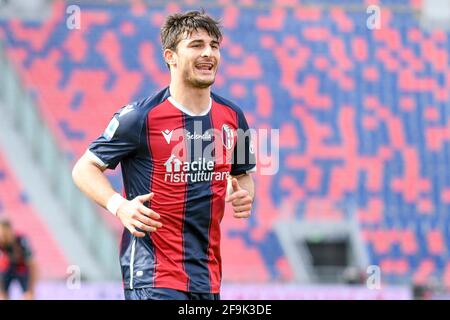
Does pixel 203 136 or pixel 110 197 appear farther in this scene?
pixel 203 136

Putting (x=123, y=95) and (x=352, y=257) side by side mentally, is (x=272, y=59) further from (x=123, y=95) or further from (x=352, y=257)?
(x=352, y=257)

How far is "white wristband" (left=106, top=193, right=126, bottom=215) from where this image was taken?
3664mm

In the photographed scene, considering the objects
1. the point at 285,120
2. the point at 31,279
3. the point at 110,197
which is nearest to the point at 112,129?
the point at 110,197

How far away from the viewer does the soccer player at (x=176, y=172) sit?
3775mm

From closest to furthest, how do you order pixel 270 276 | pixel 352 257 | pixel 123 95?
pixel 270 276
pixel 352 257
pixel 123 95

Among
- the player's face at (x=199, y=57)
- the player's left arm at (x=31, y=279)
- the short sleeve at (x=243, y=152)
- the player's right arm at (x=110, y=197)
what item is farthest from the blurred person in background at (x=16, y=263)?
the player's face at (x=199, y=57)

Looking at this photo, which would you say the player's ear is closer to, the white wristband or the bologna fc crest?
the bologna fc crest

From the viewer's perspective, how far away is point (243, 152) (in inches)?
164

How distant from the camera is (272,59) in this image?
50.6 feet

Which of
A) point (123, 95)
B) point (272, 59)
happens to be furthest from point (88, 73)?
point (272, 59)

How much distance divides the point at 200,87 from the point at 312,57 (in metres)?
11.8

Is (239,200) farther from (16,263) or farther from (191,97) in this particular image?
(16,263)

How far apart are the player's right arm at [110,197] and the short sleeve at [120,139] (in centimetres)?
5

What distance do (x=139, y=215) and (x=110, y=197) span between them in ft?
0.92
